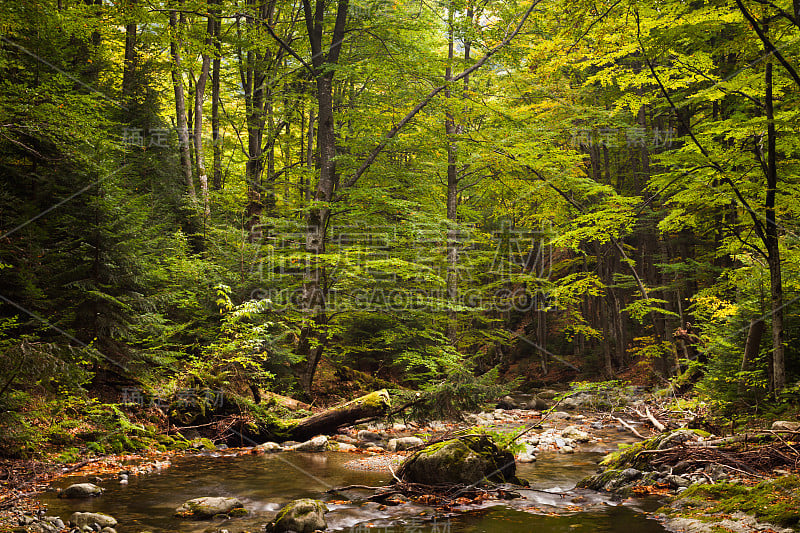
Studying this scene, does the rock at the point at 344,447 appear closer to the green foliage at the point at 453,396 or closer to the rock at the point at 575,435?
the green foliage at the point at 453,396

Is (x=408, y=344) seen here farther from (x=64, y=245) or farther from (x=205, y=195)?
(x=64, y=245)

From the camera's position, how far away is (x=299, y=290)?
13383 millimetres

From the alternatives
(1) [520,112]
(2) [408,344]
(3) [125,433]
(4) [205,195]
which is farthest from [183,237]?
(1) [520,112]

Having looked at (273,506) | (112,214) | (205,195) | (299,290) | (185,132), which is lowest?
(273,506)

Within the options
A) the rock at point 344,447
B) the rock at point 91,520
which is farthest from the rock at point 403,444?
the rock at point 91,520

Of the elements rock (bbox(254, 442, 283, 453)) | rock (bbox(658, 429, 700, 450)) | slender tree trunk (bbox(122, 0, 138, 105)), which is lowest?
rock (bbox(254, 442, 283, 453))

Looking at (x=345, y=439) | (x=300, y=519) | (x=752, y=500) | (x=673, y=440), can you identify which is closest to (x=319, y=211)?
(x=345, y=439)

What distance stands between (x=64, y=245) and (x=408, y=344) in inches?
366

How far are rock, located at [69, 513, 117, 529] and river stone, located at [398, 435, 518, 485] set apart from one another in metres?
3.36

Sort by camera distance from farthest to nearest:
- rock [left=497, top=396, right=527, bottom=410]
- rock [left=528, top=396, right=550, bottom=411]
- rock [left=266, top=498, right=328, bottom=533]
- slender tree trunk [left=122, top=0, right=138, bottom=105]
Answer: rock [left=497, top=396, right=527, bottom=410]
rock [left=528, top=396, right=550, bottom=411]
slender tree trunk [left=122, top=0, right=138, bottom=105]
rock [left=266, top=498, right=328, bottom=533]

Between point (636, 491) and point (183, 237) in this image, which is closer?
point (636, 491)

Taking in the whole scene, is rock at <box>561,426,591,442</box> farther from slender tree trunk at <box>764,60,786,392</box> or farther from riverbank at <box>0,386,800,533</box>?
slender tree trunk at <box>764,60,786,392</box>

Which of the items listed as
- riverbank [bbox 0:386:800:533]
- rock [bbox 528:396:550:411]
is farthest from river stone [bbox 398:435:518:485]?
rock [bbox 528:396:550:411]

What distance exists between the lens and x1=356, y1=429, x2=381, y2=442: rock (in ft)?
35.3
